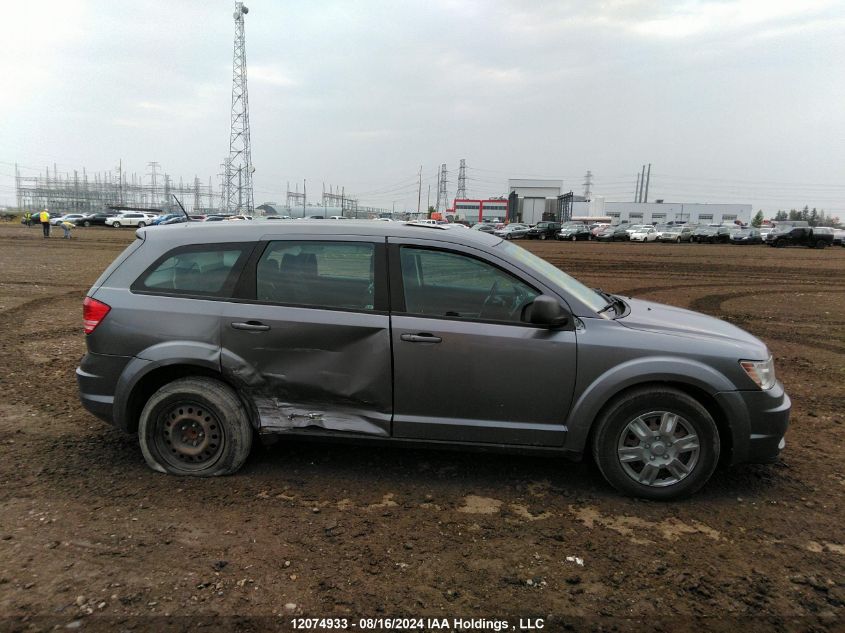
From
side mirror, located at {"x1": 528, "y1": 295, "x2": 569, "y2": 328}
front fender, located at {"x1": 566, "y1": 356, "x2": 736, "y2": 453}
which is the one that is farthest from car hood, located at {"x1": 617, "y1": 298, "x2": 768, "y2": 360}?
side mirror, located at {"x1": 528, "y1": 295, "x2": 569, "y2": 328}

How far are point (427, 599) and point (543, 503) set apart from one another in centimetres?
119

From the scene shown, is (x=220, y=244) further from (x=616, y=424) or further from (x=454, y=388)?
(x=616, y=424)

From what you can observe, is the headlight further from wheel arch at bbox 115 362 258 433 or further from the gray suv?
wheel arch at bbox 115 362 258 433

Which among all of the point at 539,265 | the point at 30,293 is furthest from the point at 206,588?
the point at 30,293

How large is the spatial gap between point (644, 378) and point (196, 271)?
301 cm

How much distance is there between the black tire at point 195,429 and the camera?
12.3 ft

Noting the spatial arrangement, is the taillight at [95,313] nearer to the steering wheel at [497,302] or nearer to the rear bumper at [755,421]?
the steering wheel at [497,302]

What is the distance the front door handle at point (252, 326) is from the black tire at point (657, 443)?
2224 mm

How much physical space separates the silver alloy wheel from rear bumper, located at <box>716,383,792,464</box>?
252mm

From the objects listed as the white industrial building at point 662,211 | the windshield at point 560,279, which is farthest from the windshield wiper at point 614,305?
the white industrial building at point 662,211

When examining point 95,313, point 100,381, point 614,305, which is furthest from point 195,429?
point 614,305

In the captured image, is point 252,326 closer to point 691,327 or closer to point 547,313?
point 547,313

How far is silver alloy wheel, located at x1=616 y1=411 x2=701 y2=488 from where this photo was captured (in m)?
3.49

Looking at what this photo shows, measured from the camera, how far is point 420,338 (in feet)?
11.6
